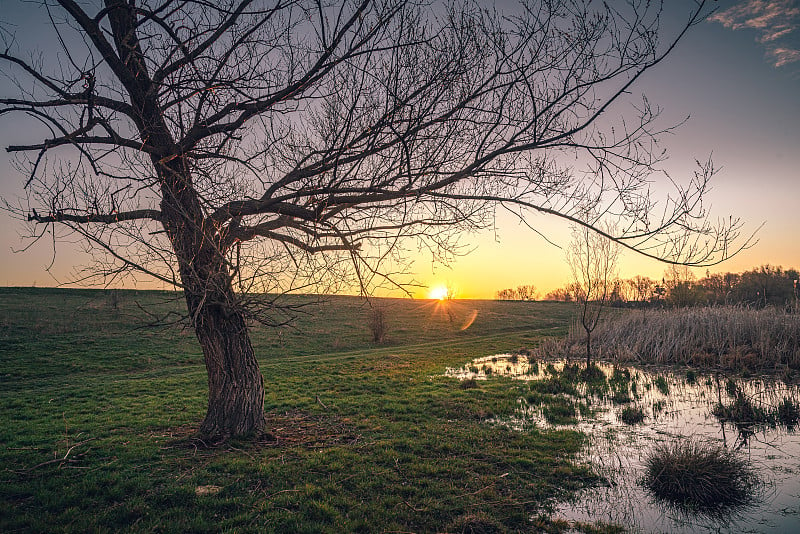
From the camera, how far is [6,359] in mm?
20359

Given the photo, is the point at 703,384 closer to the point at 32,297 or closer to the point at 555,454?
the point at 555,454

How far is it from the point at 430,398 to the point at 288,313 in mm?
6271

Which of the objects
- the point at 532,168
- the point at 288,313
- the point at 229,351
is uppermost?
the point at 532,168

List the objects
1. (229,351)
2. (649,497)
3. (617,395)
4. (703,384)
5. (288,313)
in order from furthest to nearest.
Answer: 1. (703,384)
2. (617,395)
3. (229,351)
4. (288,313)
5. (649,497)

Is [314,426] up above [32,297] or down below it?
below

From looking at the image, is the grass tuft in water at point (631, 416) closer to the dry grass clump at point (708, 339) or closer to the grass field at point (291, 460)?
the grass field at point (291, 460)

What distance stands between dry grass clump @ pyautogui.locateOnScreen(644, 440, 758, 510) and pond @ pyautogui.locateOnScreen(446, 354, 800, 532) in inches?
5.8

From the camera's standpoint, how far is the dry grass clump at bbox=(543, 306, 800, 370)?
1455 centimetres

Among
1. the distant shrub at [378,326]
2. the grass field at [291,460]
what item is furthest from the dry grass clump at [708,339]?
the distant shrub at [378,326]

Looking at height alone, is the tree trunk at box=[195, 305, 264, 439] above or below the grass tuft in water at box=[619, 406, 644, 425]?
above

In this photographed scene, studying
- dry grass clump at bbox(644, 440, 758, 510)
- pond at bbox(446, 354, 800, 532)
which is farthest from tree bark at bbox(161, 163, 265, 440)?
dry grass clump at bbox(644, 440, 758, 510)

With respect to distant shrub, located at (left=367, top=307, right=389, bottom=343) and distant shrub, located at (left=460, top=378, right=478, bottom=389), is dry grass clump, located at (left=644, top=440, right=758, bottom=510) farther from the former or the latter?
distant shrub, located at (left=367, top=307, right=389, bottom=343)

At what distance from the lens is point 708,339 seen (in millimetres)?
16875

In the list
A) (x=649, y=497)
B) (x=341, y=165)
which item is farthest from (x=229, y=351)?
(x=649, y=497)
